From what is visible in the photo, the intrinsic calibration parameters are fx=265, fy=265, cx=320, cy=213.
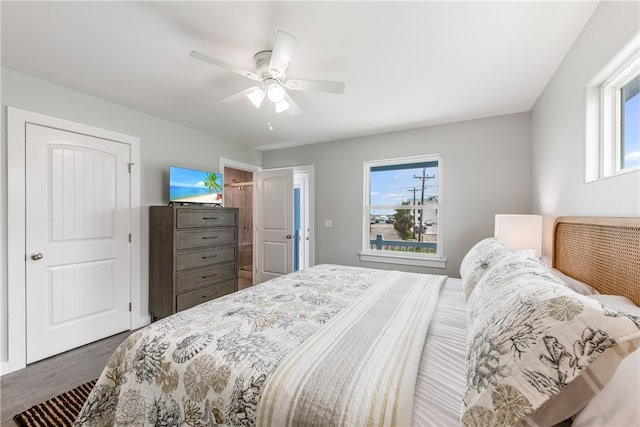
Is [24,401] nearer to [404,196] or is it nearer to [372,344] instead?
[372,344]

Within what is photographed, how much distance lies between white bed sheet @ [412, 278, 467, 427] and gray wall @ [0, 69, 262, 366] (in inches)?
120

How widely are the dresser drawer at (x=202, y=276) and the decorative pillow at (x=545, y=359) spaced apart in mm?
2835

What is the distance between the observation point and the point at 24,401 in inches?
70.1

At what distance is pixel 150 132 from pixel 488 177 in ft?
12.9

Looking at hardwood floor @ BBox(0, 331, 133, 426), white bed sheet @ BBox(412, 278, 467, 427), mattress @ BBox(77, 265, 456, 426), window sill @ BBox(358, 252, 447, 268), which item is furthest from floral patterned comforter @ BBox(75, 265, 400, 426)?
window sill @ BBox(358, 252, 447, 268)

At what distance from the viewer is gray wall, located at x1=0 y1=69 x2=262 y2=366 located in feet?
6.80

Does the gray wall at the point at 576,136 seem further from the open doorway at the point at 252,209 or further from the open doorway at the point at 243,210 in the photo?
the open doorway at the point at 243,210

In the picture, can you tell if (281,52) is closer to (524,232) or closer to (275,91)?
(275,91)

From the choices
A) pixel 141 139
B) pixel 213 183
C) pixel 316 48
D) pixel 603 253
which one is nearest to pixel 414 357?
pixel 603 253

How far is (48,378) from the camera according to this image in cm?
203

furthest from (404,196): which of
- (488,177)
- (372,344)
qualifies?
(372,344)

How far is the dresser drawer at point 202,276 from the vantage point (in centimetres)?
285

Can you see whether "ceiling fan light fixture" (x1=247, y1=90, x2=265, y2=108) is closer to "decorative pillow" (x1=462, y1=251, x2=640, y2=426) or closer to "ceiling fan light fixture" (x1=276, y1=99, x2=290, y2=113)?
"ceiling fan light fixture" (x1=276, y1=99, x2=290, y2=113)

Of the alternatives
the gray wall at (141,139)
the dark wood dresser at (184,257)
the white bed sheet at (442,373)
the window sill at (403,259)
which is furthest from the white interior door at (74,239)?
the white bed sheet at (442,373)
